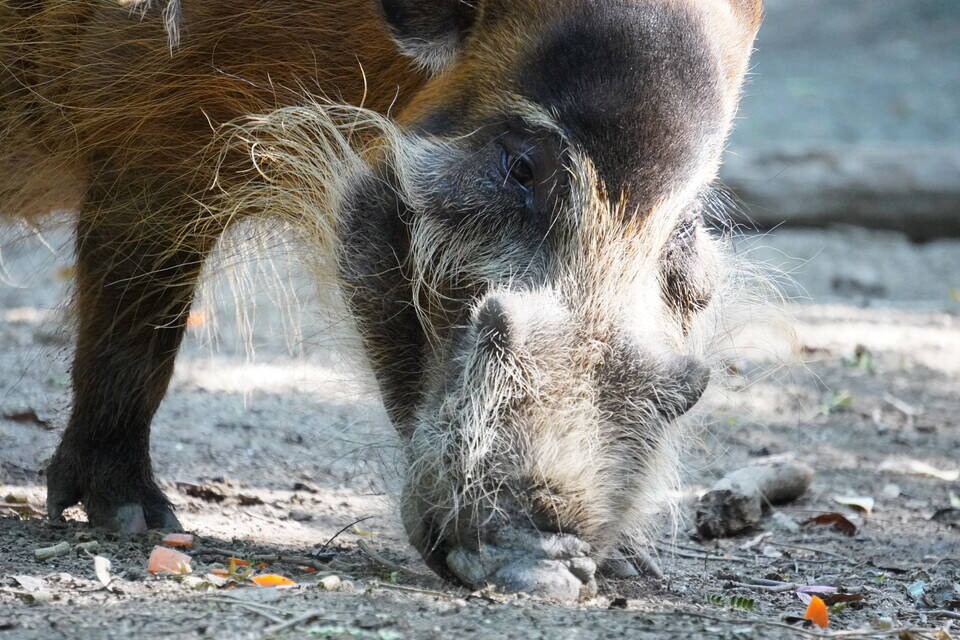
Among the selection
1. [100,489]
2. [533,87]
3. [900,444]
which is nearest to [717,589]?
[533,87]

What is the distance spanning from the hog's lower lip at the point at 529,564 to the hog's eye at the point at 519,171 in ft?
2.61

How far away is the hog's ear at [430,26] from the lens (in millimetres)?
3033

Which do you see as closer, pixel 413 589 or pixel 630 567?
pixel 413 589

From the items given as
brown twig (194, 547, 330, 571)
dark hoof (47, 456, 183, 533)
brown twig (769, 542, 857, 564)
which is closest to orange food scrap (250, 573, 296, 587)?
brown twig (194, 547, 330, 571)

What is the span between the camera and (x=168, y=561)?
2.86 metres

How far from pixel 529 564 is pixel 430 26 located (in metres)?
1.35

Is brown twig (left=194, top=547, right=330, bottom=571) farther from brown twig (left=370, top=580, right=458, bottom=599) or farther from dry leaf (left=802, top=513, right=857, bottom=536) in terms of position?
dry leaf (left=802, top=513, right=857, bottom=536)

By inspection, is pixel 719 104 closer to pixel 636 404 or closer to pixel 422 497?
pixel 636 404

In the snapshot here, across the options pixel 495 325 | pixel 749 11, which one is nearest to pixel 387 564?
pixel 495 325

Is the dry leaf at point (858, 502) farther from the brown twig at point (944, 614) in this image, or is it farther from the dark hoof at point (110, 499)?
the dark hoof at point (110, 499)

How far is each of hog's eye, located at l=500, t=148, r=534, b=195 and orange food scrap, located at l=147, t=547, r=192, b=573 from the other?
113 centimetres

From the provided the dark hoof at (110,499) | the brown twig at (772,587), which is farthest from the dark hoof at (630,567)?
the dark hoof at (110,499)

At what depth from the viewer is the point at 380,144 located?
10.1ft

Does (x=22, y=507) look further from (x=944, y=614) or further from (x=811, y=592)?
(x=944, y=614)
